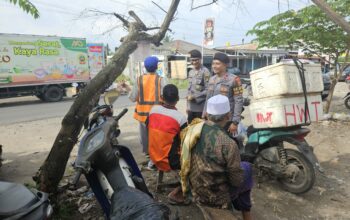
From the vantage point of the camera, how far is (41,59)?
1584cm

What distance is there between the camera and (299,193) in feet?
13.2

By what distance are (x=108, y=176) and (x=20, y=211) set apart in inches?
35.0

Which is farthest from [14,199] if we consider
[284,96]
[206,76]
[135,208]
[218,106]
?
[206,76]

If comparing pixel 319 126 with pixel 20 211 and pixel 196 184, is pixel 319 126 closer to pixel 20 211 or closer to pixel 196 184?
pixel 196 184

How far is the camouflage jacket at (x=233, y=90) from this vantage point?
4.12m

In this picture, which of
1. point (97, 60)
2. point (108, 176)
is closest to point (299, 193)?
point (108, 176)

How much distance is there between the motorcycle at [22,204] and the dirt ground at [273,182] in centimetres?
137

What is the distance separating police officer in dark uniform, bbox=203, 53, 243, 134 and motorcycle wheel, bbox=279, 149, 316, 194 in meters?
0.80

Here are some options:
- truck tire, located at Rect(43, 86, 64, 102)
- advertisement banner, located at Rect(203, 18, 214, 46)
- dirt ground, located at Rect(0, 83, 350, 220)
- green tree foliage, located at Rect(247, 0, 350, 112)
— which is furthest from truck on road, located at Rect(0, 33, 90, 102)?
green tree foliage, located at Rect(247, 0, 350, 112)

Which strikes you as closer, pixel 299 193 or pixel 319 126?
pixel 299 193

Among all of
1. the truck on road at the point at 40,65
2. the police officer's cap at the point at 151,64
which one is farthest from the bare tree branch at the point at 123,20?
the truck on road at the point at 40,65

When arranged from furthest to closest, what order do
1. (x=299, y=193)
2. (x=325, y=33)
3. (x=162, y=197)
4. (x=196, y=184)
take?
1. (x=325, y=33)
2. (x=299, y=193)
3. (x=162, y=197)
4. (x=196, y=184)

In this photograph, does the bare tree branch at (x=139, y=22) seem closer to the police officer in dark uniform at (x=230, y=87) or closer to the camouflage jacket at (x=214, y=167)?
the police officer in dark uniform at (x=230, y=87)

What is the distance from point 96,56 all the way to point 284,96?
60.8 ft
